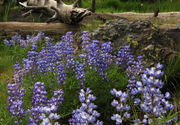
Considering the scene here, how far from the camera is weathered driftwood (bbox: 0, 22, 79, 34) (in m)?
7.09

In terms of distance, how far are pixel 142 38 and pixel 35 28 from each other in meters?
3.12

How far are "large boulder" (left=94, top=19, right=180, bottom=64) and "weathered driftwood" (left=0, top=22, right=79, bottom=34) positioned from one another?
189cm

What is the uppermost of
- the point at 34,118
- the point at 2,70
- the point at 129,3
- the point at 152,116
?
the point at 129,3

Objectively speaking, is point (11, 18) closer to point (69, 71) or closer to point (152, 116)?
point (69, 71)

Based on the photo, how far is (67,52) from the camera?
3.87 metres

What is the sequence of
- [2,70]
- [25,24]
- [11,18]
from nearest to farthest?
[2,70]
[25,24]
[11,18]

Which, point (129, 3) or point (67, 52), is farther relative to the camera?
point (129, 3)

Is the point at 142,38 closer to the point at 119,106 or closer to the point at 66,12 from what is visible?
the point at 66,12

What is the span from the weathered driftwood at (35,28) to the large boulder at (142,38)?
6.20 ft

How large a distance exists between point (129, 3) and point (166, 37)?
5.68 meters

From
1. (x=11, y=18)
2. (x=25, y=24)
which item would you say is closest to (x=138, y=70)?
(x=25, y=24)

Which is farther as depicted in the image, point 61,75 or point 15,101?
point 61,75

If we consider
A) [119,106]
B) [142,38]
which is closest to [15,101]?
[119,106]

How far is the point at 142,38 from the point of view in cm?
489
